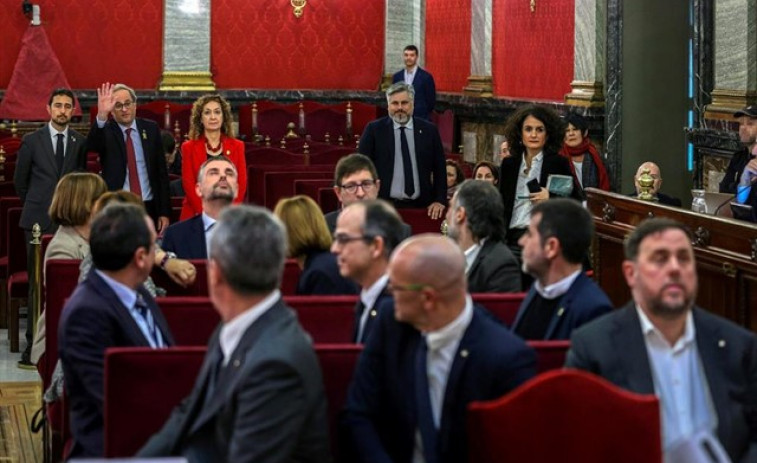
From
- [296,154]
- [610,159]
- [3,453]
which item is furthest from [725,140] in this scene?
[3,453]

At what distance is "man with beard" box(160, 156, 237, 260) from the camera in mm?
6266

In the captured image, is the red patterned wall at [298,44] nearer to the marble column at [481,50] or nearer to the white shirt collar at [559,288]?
the marble column at [481,50]

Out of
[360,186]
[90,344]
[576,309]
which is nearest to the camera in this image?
[90,344]

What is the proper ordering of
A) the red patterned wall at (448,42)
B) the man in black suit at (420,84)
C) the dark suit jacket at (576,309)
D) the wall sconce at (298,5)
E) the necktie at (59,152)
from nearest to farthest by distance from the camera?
the dark suit jacket at (576,309) < the necktie at (59,152) < the man in black suit at (420,84) < the red patterned wall at (448,42) < the wall sconce at (298,5)

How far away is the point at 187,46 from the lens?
16.6 m

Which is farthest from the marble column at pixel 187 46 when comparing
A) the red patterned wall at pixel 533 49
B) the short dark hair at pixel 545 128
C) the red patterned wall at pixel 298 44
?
the short dark hair at pixel 545 128

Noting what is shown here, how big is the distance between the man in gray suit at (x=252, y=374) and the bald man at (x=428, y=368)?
9.9 inches

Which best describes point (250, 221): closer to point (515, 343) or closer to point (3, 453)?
point (515, 343)

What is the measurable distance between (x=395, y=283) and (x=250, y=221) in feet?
1.29

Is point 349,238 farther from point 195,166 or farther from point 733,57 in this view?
point 733,57

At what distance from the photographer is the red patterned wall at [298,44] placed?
16.9 metres

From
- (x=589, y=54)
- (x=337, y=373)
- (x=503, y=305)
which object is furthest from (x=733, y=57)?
(x=337, y=373)

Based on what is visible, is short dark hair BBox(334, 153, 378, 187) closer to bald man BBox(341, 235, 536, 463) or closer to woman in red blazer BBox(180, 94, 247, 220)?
woman in red blazer BBox(180, 94, 247, 220)

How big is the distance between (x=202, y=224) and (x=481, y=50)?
9.04 meters
